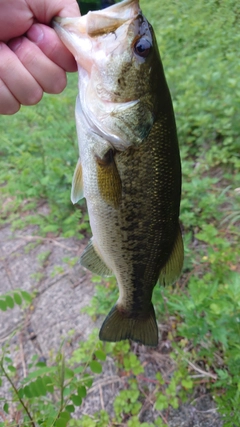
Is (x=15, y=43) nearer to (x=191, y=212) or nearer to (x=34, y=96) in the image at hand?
(x=34, y=96)

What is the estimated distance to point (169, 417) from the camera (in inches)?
77.0

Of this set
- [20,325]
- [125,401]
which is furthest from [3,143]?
[125,401]

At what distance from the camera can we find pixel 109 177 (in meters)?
1.25

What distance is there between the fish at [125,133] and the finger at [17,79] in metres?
0.19

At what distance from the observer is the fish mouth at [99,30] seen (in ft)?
3.67

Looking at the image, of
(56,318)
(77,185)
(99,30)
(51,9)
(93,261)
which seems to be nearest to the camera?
(99,30)

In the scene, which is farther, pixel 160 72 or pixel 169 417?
pixel 169 417

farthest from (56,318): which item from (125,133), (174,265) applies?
(125,133)

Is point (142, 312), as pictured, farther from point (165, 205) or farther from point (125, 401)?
point (125, 401)

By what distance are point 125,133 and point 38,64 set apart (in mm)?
432

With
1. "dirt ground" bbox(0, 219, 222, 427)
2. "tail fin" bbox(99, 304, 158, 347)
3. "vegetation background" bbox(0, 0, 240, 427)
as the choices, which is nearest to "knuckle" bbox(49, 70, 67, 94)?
"vegetation background" bbox(0, 0, 240, 427)

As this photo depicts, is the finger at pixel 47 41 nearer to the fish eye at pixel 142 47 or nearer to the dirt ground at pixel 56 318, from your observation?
the fish eye at pixel 142 47

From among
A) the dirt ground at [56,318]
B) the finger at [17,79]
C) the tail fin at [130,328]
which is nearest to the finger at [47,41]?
the finger at [17,79]

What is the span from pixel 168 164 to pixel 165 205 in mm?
164
